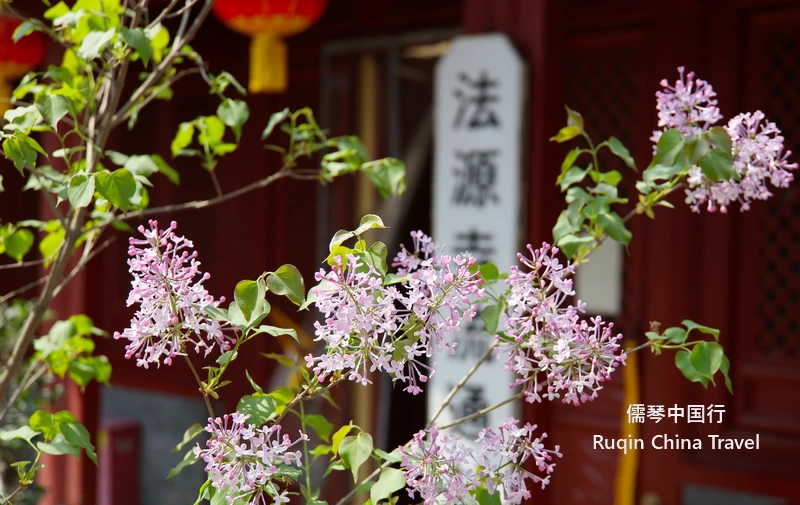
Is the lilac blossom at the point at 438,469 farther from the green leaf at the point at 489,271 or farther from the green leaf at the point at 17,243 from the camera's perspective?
the green leaf at the point at 17,243

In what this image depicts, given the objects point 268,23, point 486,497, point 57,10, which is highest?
point 268,23

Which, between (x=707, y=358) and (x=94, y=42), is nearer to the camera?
(x=707, y=358)

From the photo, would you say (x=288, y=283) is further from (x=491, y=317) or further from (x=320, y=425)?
(x=320, y=425)

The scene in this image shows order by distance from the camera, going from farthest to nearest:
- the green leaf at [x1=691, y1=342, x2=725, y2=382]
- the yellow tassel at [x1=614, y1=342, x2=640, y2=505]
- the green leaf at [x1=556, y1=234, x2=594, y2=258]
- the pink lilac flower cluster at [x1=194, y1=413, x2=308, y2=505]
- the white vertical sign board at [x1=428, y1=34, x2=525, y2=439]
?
the yellow tassel at [x1=614, y1=342, x2=640, y2=505] < the white vertical sign board at [x1=428, y1=34, x2=525, y2=439] < the green leaf at [x1=556, y1=234, x2=594, y2=258] < the green leaf at [x1=691, y1=342, x2=725, y2=382] < the pink lilac flower cluster at [x1=194, y1=413, x2=308, y2=505]

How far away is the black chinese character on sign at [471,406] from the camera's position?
2.71 metres

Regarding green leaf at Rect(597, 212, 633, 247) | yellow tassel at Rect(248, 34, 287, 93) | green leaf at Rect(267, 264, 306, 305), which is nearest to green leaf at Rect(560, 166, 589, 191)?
green leaf at Rect(597, 212, 633, 247)

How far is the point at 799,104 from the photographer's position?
362 cm

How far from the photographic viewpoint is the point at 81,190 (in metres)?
1.17

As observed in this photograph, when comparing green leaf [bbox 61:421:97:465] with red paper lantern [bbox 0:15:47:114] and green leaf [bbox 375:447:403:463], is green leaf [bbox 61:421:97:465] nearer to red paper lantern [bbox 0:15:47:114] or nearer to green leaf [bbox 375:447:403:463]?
green leaf [bbox 375:447:403:463]

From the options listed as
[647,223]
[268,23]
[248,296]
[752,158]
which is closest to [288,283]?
[248,296]

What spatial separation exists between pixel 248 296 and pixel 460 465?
31 centimetres

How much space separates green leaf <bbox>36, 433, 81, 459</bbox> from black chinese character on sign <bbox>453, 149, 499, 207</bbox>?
169 centimetres

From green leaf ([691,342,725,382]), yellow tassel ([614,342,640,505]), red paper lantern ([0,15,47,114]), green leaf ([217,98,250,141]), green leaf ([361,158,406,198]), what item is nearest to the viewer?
green leaf ([691,342,725,382])

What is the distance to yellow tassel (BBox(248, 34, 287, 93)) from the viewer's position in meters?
3.42
